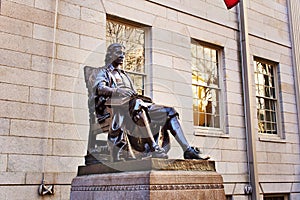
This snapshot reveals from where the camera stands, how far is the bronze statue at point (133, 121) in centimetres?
441

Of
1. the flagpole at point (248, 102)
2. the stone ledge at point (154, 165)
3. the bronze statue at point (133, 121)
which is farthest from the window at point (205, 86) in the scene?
the stone ledge at point (154, 165)

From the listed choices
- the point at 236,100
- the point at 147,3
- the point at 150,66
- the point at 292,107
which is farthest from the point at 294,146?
the point at 147,3


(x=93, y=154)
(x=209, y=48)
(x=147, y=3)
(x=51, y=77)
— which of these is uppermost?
(x=147, y=3)

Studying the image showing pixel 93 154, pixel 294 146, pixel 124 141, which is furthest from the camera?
pixel 294 146

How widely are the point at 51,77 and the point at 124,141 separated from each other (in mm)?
2378

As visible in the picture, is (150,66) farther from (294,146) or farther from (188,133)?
(294,146)

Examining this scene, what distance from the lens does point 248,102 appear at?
29.4 ft

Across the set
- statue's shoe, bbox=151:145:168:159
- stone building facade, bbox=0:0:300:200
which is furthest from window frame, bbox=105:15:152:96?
statue's shoe, bbox=151:145:168:159

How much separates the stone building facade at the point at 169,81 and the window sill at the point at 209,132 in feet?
0.08

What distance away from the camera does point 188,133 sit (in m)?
7.72

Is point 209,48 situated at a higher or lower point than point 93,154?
higher

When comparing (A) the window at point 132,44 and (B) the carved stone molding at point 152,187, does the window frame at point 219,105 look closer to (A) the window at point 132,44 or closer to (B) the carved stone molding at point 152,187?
(A) the window at point 132,44

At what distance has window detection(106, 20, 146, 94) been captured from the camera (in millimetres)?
7457

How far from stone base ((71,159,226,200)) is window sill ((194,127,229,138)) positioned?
370 centimetres
